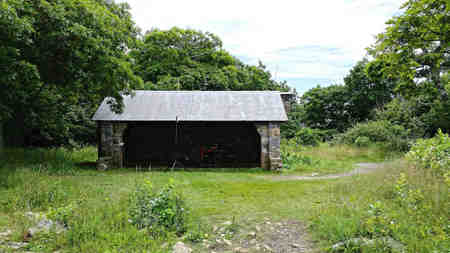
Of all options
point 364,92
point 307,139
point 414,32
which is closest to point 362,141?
point 307,139

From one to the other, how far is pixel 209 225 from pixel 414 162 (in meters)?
5.81

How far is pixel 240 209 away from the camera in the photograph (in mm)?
6238

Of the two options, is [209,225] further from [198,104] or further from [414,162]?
[198,104]

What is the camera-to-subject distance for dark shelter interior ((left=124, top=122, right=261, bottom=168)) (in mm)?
14680

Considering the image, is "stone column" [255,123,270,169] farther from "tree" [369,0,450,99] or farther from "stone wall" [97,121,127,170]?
"stone wall" [97,121,127,170]

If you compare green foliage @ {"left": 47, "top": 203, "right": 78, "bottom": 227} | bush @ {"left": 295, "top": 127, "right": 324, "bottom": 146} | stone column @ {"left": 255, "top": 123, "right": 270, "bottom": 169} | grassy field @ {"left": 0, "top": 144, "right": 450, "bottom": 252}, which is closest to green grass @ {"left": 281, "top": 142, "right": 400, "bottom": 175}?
stone column @ {"left": 255, "top": 123, "right": 270, "bottom": 169}

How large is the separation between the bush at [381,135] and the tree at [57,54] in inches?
519

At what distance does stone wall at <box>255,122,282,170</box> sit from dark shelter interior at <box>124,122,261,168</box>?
2.03m

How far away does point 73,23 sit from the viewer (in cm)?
879

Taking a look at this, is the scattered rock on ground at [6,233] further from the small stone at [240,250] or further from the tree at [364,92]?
the tree at [364,92]

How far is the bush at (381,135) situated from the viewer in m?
17.3

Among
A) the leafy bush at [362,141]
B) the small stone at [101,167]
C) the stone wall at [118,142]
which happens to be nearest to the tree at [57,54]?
the stone wall at [118,142]

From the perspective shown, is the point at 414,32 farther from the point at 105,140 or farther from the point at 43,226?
the point at 105,140

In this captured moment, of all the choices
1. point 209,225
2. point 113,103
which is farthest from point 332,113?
point 209,225
